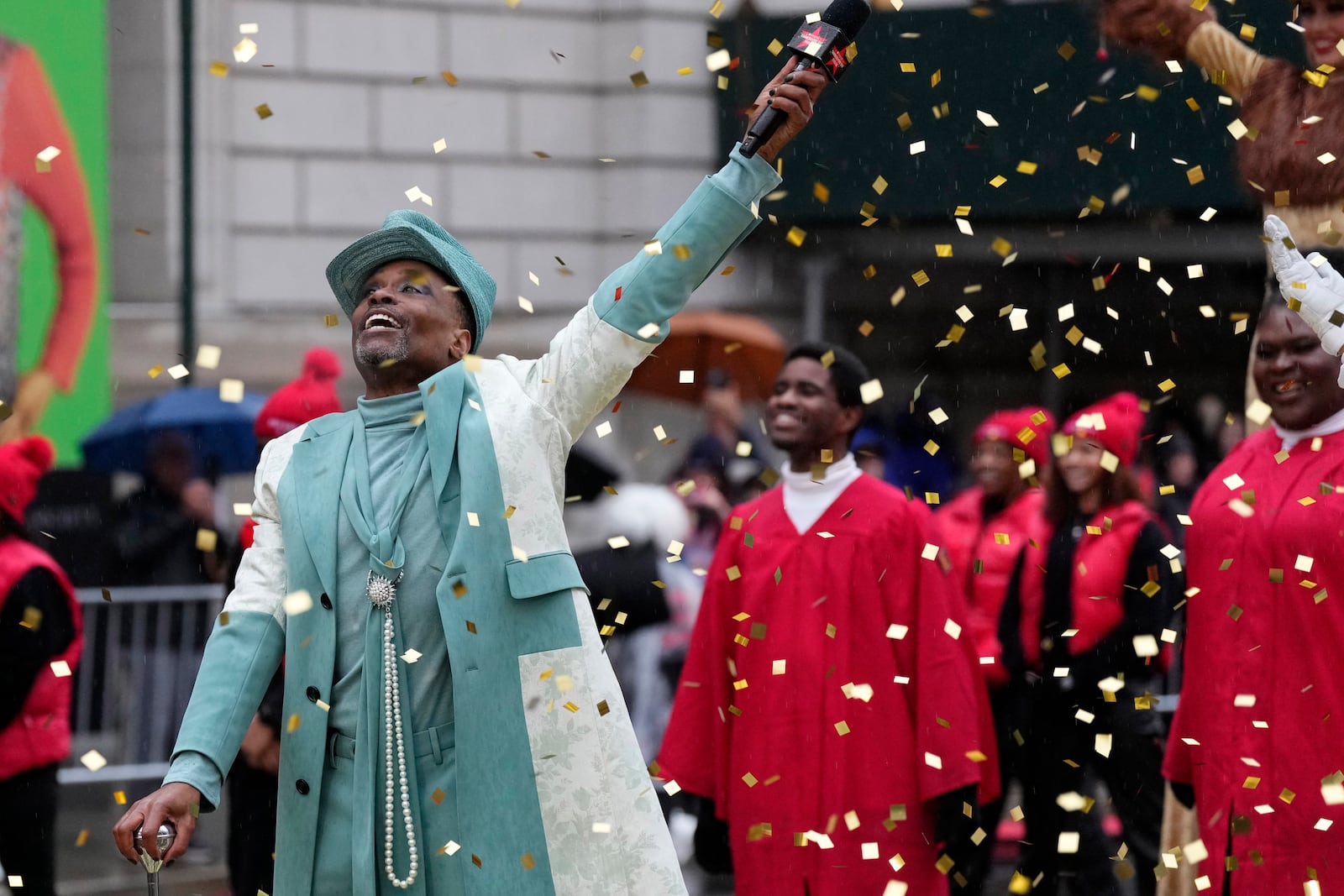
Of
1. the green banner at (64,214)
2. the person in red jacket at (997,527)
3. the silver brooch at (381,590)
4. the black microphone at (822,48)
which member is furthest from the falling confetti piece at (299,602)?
the green banner at (64,214)

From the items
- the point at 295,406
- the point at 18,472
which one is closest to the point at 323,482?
the point at 295,406

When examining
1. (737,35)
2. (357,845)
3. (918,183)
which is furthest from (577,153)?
(357,845)

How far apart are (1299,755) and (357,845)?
2.62 m

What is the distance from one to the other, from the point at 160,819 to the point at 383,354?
1.04 m

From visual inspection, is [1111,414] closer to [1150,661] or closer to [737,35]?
[1150,661]

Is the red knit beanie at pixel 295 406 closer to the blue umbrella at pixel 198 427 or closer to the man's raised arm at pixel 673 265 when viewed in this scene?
the man's raised arm at pixel 673 265

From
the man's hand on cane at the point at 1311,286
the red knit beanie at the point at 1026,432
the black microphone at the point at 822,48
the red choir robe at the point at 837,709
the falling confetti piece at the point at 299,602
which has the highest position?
the black microphone at the point at 822,48

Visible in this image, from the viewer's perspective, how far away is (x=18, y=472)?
648 cm

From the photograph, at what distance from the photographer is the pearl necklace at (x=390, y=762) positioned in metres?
3.82

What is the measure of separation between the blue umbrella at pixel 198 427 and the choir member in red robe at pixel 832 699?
14.7ft

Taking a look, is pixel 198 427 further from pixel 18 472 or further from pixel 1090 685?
pixel 1090 685

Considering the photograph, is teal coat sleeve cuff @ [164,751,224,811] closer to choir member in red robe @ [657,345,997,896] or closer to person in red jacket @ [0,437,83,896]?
choir member in red robe @ [657,345,997,896]

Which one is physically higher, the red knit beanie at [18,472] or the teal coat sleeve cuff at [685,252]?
the teal coat sleeve cuff at [685,252]

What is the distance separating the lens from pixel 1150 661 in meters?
6.97
